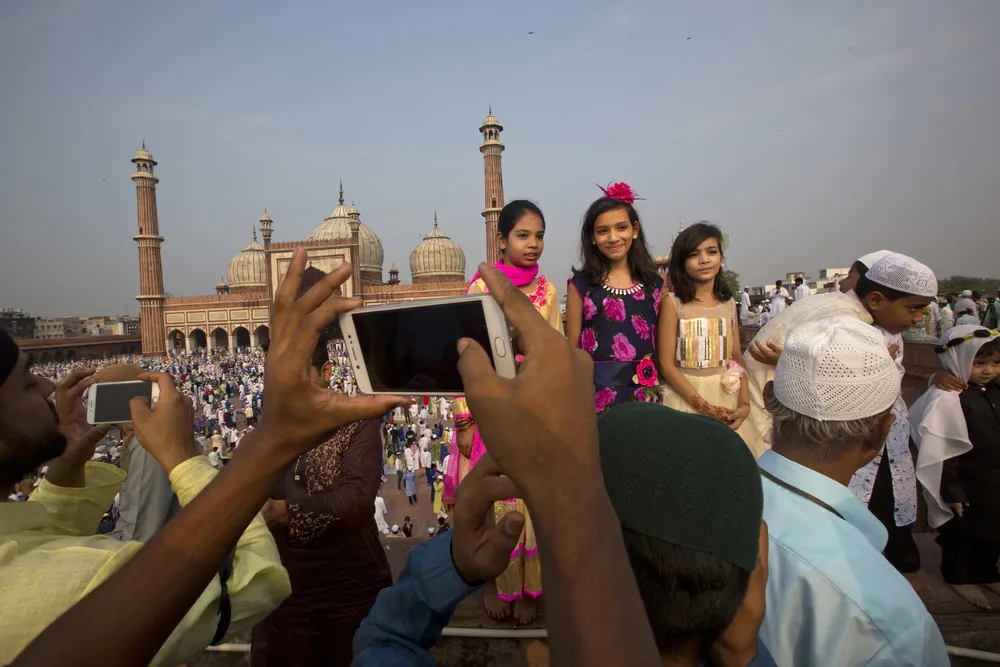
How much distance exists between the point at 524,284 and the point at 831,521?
1390mm

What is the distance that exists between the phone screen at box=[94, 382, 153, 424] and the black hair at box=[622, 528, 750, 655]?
4.48ft

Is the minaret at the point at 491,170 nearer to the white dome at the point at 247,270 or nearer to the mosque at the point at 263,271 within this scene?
the mosque at the point at 263,271

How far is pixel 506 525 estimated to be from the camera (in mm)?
781

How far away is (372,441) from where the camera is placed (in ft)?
5.41

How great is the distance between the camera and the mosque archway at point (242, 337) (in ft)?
111

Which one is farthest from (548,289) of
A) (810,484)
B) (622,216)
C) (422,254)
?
(422,254)

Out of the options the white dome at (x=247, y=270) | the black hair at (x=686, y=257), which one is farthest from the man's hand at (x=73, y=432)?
the white dome at (x=247, y=270)

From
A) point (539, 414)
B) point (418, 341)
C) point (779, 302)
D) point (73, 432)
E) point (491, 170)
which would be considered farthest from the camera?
point (491, 170)

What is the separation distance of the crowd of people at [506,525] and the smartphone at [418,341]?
8cm

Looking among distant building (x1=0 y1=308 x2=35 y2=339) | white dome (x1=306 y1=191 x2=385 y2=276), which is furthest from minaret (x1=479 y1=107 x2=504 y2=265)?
Answer: distant building (x1=0 y1=308 x2=35 y2=339)

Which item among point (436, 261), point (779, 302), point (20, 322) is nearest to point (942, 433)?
point (779, 302)

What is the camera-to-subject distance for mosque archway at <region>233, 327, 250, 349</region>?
3385 cm

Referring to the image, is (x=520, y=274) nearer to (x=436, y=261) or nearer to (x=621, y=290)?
(x=621, y=290)

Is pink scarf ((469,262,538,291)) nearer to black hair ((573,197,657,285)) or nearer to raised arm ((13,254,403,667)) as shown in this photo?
black hair ((573,197,657,285))
